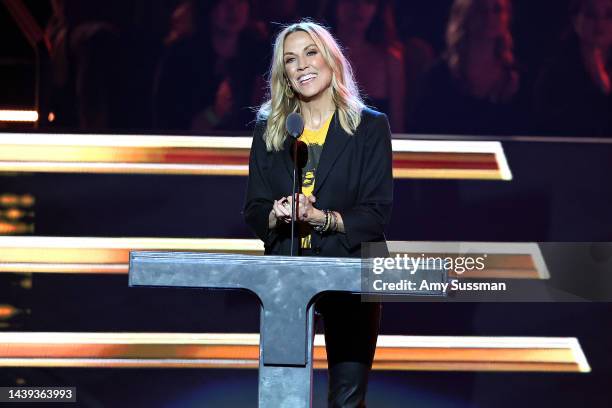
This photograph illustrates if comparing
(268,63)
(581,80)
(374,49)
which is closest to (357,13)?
(374,49)

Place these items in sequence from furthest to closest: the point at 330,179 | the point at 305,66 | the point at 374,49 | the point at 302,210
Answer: the point at 374,49 < the point at 305,66 < the point at 330,179 < the point at 302,210

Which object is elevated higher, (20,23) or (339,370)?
(20,23)

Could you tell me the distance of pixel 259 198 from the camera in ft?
9.05

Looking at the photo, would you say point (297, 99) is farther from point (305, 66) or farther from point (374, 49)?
point (374, 49)

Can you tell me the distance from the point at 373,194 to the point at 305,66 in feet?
1.40

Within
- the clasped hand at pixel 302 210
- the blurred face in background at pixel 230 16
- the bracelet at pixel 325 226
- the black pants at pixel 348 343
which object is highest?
the blurred face in background at pixel 230 16

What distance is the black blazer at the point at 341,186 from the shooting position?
2631 mm

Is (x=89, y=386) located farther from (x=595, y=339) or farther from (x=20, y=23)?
(x=595, y=339)

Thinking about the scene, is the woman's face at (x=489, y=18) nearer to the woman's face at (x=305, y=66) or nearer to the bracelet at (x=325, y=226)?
the woman's face at (x=305, y=66)

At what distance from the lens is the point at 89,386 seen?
4.25m

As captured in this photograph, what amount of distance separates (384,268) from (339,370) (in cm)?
64

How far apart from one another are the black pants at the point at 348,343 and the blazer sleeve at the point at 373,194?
0.55 ft

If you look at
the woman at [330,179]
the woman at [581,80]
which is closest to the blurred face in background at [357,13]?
the woman at [581,80]

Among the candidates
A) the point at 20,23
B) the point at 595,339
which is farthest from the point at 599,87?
the point at 20,23
